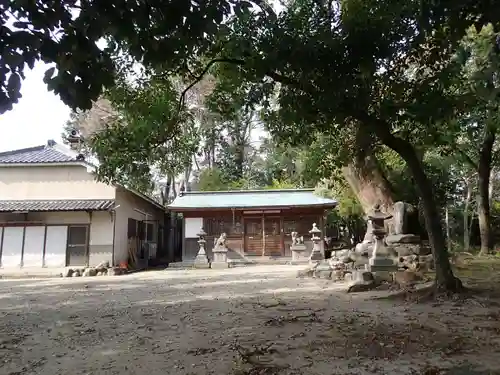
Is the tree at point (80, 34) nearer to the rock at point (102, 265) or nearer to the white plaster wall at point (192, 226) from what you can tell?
the rock at point (102, 265)

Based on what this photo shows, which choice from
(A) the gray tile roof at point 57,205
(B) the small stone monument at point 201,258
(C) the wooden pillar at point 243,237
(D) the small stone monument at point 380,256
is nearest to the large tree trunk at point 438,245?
(D) the small stone monument at point 380,256

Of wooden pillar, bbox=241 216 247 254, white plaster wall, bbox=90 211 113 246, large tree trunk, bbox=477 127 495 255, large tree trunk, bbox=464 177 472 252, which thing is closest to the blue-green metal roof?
wooden pillar, bbox=241 216 247 254

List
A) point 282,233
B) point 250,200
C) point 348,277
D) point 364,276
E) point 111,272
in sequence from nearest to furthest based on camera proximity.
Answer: point 364,276
point 348,277
point 111,272
point 282,233
point 250,200

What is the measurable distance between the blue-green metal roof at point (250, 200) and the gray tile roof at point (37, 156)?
18.2 ft

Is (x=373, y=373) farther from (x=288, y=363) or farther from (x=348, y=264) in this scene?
(x=348, y=264)

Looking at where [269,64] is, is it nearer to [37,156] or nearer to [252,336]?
Answer: [252,336]

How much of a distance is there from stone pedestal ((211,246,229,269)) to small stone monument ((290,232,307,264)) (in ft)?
10.5

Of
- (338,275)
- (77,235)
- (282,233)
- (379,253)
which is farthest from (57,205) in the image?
(379,253)

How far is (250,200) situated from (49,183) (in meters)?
9.33

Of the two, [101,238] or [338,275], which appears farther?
[101,238]

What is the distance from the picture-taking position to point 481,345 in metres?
4.65

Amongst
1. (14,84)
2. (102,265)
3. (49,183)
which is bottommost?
(102,265)

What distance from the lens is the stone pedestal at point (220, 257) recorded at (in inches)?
757

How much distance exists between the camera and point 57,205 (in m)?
17.1
